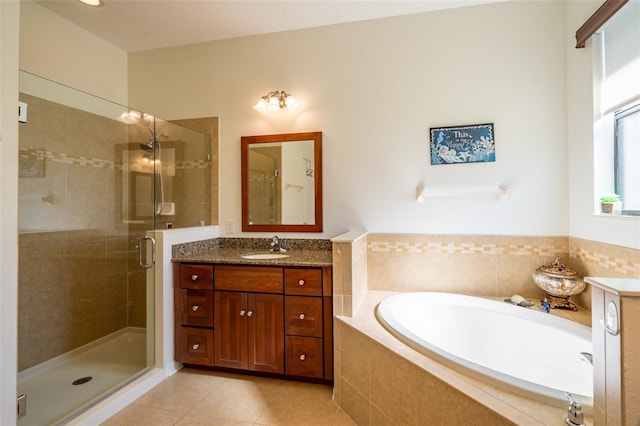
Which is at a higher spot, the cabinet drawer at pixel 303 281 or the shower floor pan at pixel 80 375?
the cabinet drawer at pixel 303 281

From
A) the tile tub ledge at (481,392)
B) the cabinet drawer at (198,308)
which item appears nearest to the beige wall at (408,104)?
the cabinet drawer at (198,308)

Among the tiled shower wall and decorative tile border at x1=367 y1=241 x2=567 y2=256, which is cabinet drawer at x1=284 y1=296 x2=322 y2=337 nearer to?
decorative tile border at x1=367 y1=241 x2=567 y2=256

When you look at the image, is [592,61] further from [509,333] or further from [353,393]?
[353,393]

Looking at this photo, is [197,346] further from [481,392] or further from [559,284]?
[559,284]

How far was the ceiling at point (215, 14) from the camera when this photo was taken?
2219 mm

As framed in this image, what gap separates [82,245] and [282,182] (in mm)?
1653

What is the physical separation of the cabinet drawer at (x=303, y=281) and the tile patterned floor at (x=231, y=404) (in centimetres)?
65

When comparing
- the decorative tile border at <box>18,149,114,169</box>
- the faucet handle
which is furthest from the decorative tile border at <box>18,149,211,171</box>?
the faucet handle

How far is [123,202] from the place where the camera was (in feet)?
8.14

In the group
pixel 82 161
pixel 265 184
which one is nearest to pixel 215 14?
pixel 265 184

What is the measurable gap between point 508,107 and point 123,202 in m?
3.17

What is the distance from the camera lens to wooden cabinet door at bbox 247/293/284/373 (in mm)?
2012

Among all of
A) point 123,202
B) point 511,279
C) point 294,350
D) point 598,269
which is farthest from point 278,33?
point 598,269

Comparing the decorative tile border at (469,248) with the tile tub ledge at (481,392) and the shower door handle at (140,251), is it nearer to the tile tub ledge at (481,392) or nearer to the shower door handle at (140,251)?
the tile tub ledge at (481,392)
